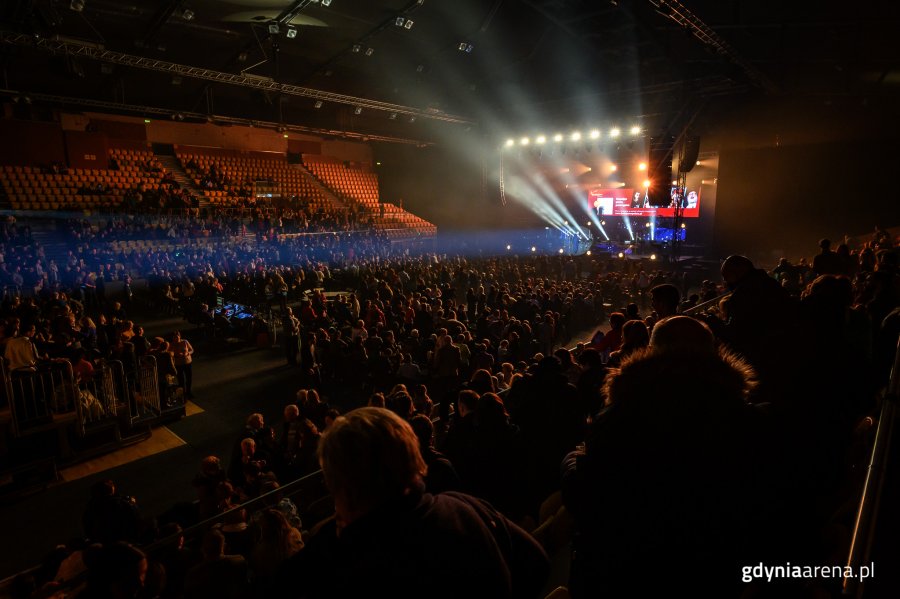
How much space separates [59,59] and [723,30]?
71.4 ft

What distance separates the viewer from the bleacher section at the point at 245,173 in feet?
71.5

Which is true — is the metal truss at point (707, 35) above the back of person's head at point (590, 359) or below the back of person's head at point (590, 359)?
above

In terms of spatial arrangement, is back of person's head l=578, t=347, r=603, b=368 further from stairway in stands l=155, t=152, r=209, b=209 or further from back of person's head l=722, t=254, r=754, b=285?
stairway in stands l=155, t=152, r=209, b=209

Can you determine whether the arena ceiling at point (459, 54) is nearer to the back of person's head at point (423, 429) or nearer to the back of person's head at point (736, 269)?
the back of person's head at point (736, 269)

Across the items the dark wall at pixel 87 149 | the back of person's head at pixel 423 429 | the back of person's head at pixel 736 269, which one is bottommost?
the back of person's head at pixel 423 429

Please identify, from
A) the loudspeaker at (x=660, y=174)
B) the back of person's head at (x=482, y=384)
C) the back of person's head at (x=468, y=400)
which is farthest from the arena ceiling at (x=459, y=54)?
the back of person's head at (x=468, y=400)

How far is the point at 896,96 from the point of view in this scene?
13.6 m

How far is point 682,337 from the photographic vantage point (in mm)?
1499

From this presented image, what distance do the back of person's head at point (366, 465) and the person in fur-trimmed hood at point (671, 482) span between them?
0.53m

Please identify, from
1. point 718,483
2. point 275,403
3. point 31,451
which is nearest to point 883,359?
point 718,483

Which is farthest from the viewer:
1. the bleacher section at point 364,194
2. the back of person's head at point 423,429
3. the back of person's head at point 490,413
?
the bleacher section at point 364,194

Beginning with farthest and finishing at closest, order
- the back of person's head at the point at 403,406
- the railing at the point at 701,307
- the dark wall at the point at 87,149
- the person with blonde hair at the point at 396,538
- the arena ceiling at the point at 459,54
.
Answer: the dark wall at the point at 87,149, the arena ceiling at the point at 459,54, the railing at the point at 701,307, the back of person's head at the point at 403,406, the person with blonde hair at the point at 396,538

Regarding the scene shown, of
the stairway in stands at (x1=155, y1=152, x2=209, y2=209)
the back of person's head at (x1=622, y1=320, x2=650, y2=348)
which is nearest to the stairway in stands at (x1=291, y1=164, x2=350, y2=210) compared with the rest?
the stairway in stands at (x1=155, y1=152, x2=209, y2=209)

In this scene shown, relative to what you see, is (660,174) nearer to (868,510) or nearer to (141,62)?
(868,510)
